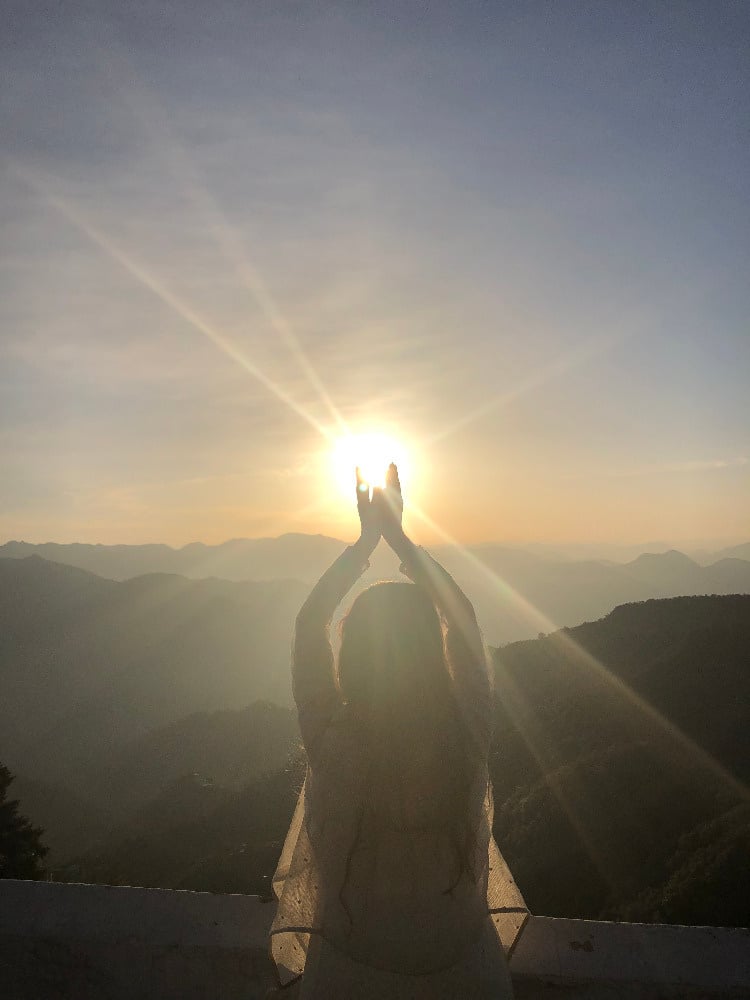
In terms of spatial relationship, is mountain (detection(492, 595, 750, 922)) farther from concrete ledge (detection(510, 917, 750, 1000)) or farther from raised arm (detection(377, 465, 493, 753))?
raised arm (detection(377, 465, 493, 753))

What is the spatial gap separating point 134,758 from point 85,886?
199 feet

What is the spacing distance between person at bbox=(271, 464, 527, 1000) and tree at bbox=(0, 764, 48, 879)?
48.8ft

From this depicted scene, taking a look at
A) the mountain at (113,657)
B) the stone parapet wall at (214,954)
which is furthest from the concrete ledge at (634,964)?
the mountain at (113,657)

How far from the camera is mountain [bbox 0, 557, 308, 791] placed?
220 feet

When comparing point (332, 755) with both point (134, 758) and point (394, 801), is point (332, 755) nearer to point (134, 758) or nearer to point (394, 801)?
point (394, 801)

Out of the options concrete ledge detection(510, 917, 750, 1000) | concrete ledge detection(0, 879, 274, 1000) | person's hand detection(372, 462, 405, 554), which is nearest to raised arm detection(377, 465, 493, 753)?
person's hand detection(372, 462, 405, 554)

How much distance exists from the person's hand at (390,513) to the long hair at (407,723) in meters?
0.22

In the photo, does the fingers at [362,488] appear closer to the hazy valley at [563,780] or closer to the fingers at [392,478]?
the fingers at [392,478]

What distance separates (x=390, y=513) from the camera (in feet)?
6.97

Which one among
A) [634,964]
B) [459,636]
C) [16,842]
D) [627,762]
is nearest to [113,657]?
[16,842]

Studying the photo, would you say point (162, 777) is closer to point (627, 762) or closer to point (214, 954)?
point (627, 762)

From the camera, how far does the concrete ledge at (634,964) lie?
2.50 meters

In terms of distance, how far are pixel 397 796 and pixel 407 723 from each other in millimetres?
247

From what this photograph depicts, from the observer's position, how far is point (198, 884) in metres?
13.9
